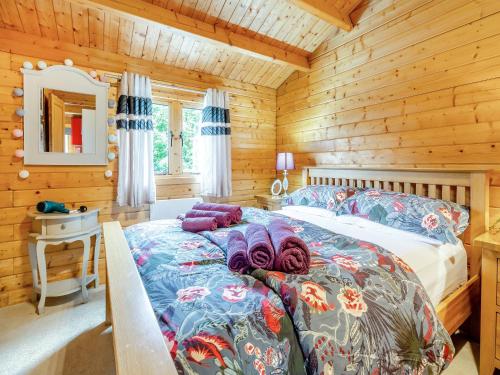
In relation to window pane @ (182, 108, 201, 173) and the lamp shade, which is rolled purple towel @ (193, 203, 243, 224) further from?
the lamp shade

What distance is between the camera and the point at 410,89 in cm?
236

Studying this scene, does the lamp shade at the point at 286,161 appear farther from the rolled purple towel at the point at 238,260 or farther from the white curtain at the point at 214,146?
the rolled purple towel at the point at 238,260

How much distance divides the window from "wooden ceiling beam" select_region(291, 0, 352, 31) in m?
1.70

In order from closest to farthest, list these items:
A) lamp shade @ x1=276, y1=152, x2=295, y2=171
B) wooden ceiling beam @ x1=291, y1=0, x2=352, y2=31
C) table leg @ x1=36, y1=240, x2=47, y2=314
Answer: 1. table leg @ x1=36, y1=240, x2=47, y2=314
2. wooden ceiling beam @ x1=291, y1=0, x2=352, y2=31
3. lamp shade @ x1=276, y1=152, x2=295, y2=171

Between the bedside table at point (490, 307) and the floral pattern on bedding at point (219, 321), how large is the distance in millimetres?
1417

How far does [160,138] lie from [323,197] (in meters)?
2.02

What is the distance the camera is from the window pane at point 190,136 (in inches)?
134

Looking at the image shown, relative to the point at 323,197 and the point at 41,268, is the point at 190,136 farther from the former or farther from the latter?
the point at 41,268

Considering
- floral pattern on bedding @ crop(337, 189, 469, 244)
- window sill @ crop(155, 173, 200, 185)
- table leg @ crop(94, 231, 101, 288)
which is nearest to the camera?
floral pattern on bedding @ crop(337, 189, 469, 244)

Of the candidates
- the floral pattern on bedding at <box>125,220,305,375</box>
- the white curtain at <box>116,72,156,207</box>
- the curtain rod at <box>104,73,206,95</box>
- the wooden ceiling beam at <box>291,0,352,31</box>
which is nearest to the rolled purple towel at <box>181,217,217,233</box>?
the floral pattern on bedding at <box>125,220,305,375</box>

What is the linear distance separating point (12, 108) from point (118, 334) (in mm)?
2616

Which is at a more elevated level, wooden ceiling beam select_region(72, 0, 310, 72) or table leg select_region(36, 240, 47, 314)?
wooden ceiling beam select_region(72, 0, 310, 72)

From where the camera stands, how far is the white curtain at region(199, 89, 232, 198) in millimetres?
3322

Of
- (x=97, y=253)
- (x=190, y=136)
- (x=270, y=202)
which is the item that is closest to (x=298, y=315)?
(x=97, y=253)
